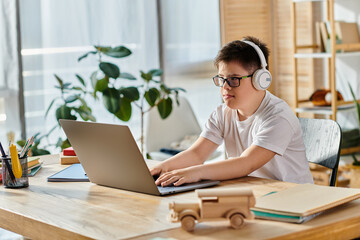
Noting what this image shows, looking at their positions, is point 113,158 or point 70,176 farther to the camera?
point 70,176

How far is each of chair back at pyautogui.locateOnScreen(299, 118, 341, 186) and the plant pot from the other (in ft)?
5.02

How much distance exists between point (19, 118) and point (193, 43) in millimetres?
1577

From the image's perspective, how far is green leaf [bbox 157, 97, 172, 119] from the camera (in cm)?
376

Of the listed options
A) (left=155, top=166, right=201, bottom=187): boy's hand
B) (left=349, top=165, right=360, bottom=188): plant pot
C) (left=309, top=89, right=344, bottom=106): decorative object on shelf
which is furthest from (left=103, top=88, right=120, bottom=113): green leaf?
(left=155, top=166, right=201, bottom=187): boy's hand

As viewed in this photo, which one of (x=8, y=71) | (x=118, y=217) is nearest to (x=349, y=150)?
(x=8, y=71)

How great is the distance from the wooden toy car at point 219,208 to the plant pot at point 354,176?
8.26 feet

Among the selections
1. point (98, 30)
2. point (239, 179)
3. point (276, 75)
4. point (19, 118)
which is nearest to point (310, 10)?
point (276, 75)

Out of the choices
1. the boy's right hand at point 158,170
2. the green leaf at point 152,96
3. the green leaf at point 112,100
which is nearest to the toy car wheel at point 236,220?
the boy's right hand at point 158,170

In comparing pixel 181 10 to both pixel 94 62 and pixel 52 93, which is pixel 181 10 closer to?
pixel 94 62

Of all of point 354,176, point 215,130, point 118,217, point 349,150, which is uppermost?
point 215,130

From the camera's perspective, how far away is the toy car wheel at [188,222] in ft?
4.17

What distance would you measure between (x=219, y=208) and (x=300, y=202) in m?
0.23

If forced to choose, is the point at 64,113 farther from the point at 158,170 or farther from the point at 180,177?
the point at 180,177

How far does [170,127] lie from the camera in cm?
403
